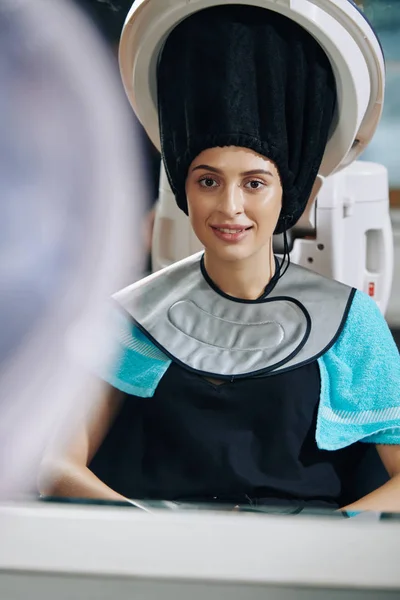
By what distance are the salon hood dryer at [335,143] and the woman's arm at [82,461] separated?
0.39m

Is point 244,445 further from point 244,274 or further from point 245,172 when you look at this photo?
point 245,172

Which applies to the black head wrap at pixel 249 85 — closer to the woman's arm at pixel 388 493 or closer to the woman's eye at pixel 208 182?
the woman's eye at pixel 208 182

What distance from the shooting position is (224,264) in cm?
142

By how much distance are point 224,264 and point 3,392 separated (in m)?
0.49

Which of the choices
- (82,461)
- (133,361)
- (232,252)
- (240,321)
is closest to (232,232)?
(232,252)

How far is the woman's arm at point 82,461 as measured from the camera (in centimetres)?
131

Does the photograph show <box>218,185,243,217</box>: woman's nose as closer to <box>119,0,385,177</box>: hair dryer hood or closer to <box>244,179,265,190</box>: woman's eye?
<box>244,179,265,190</box>: woman's eye

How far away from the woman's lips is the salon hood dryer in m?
0.25

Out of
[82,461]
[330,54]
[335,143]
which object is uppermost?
[330,54]

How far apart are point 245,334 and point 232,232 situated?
19cm

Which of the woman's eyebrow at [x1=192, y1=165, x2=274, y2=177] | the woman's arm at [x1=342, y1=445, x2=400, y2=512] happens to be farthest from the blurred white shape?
the woman's arm at [x1=342, y1=445, x2=400, y2=512]

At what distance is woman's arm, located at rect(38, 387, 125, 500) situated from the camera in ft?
4.29

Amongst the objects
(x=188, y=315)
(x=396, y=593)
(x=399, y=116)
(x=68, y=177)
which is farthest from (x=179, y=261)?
(x=396, y=593)

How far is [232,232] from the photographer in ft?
4.37
